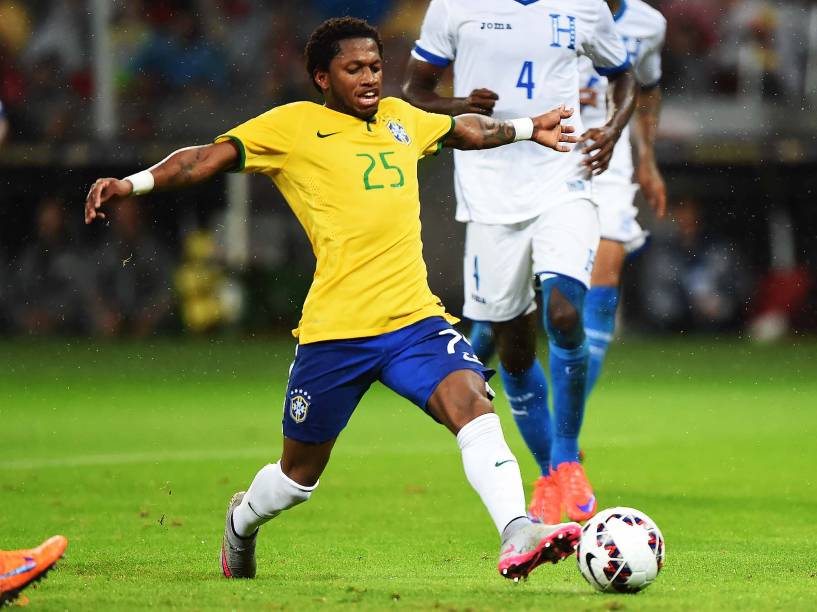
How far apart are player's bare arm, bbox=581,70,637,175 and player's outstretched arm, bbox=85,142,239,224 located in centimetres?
239

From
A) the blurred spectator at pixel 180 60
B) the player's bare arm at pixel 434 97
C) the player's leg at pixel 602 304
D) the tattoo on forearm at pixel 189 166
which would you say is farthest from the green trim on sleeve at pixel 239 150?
the blurred spectator at pixel 180 60

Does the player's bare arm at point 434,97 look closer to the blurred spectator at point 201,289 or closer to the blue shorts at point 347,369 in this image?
the blue shorts at point 347,369

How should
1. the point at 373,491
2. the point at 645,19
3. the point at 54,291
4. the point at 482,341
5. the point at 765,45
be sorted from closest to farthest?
the point at 482,341 < the point at 373,491 < the point at 645,19 < the point at 765,45 < the point at 54,291

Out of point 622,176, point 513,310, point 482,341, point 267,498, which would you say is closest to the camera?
point 267,498

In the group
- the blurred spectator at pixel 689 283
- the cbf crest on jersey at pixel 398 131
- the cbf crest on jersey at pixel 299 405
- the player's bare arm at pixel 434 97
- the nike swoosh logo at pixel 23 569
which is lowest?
the blurred spectator at pixel 689 283

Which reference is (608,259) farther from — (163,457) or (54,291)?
(54,291)

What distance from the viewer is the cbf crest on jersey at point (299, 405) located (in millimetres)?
6156

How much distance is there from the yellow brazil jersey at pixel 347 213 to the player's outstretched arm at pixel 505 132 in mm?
461

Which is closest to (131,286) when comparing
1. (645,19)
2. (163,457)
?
(163,457)

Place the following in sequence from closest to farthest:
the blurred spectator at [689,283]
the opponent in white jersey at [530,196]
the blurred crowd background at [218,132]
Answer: the opponent in white jersey at [530,196] < the blurred crowd background at [218,132] < the blurred spectator at [689,283]

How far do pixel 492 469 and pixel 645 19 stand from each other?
4975mm

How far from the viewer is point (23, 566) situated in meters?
5.44

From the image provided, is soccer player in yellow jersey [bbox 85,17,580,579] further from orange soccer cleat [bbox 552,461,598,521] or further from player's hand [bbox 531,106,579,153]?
orange soccer cleat [bbox 552,461,598,521]

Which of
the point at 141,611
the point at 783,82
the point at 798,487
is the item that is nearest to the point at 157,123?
the point at 783,82
